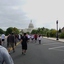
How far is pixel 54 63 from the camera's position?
41.7 ft

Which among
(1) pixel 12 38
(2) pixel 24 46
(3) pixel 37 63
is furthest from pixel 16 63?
(1) pixel 12 38

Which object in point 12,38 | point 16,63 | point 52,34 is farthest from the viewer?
point 52,34

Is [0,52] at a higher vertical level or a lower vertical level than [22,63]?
higher

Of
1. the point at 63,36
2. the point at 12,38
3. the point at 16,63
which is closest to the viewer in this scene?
the point at 16,63

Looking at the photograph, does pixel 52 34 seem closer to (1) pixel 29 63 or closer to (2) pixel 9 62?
(1) pixel 29 63

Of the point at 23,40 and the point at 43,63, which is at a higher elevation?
the point at 23,40

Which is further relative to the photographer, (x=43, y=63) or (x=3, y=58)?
(x=43, y=63)

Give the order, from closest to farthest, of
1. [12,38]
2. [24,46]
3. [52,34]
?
[24,46] < [12,38] < [52,34]

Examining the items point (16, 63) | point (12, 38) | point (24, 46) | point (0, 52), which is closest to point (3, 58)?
point (0, 52)

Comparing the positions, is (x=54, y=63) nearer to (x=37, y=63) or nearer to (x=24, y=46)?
(x=37, y=63)

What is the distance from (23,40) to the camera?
18.1 m

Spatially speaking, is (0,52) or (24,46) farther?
(24,46)

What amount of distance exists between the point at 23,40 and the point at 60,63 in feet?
19.3

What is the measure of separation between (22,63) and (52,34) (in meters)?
91.8
